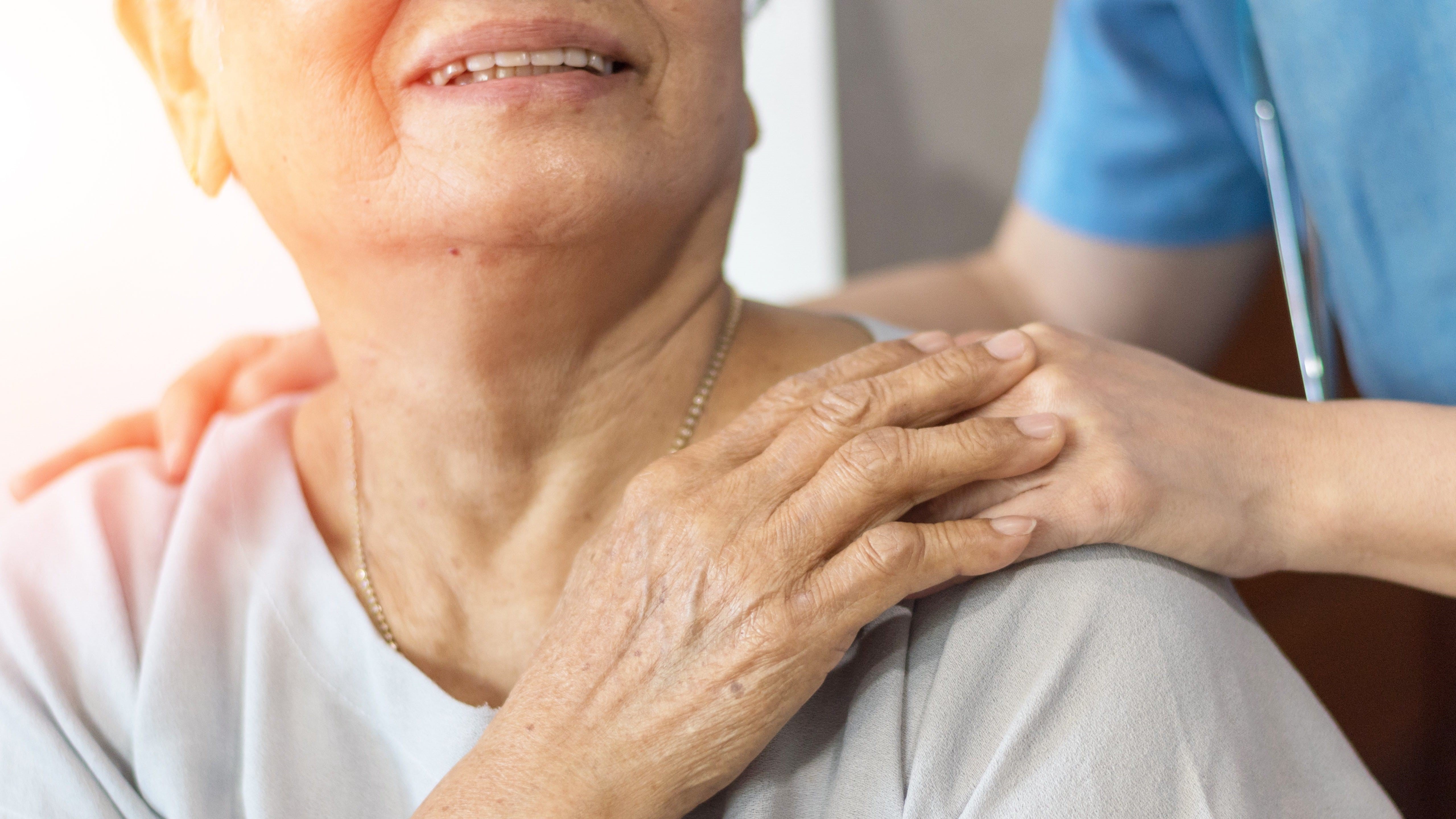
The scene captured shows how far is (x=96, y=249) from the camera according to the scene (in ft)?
6.05

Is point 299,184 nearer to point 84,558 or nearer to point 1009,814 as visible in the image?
point 84,558

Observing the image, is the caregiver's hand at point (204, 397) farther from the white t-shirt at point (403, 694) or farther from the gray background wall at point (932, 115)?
the gray background wall at point (932, 115)

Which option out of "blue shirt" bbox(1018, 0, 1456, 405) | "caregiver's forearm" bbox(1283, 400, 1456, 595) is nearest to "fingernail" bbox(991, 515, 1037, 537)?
"caregiver's forearm" bbox(1283, 400, 1456, 595)

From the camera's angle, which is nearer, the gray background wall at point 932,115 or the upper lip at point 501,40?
the upper lip at point 501,40

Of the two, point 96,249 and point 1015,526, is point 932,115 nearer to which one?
point 96,249

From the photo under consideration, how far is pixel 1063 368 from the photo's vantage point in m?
0.78

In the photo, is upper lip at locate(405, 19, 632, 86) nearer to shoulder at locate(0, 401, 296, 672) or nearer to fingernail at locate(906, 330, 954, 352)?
fingernail at locate(906, 330, 954, 352)

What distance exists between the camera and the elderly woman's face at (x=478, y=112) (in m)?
0.76

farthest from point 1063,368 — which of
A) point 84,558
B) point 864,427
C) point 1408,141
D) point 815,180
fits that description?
point 815,180

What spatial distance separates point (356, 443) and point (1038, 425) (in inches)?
23.2

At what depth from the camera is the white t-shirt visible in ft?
2.32

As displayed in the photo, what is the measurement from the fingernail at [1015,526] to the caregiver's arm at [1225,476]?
14mm

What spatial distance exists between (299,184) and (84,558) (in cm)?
37

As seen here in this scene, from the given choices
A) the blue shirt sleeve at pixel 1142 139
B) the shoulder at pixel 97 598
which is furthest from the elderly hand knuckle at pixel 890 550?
the blue shirt sleeve at pixel 1142 139
